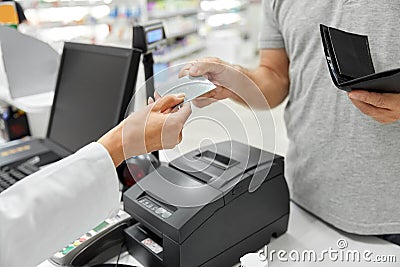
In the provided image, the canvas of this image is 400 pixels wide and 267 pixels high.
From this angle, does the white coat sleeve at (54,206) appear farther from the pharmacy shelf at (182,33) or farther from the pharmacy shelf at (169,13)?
the pharmacy shelf at (182,33)

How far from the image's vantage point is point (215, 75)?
2.98 ft

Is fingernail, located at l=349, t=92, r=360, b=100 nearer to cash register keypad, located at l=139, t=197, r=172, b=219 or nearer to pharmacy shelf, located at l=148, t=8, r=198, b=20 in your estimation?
cash register keypad, located at l=139, t=197, r=172, b=219

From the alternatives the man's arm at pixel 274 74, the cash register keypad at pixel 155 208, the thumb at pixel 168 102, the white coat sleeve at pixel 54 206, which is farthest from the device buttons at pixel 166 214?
the man's arm at pixel 274 74

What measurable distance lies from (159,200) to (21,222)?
0.94 feet

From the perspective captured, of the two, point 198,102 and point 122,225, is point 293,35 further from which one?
point 122,225

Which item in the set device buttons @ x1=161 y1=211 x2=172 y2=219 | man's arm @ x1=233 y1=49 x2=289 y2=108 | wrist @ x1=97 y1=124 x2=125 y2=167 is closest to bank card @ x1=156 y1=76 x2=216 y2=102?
wrist @ x1=97 y1=124 x2=125 y2=167

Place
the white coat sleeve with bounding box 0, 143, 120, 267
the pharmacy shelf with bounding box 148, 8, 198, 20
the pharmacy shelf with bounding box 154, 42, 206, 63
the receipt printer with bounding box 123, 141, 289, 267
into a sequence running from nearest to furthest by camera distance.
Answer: the white coat sleeve with bounding box 0, 143, 120, 267 → the receipt printer with bounding box 123, 141, 289, 267 → the pharmacy shelf with bounding box 148, 8, 198, 20 → the pharmacy shelf with bounding box 154, 42, 206, 63

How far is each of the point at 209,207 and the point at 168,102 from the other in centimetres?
24

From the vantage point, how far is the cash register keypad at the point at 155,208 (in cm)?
82

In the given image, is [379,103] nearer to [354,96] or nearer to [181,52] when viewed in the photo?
[354,96]

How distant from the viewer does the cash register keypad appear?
82 cm

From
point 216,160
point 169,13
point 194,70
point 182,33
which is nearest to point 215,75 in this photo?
point 194,70

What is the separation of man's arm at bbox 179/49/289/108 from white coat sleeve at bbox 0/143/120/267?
0.25 metres

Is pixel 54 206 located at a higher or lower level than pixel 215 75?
lower
